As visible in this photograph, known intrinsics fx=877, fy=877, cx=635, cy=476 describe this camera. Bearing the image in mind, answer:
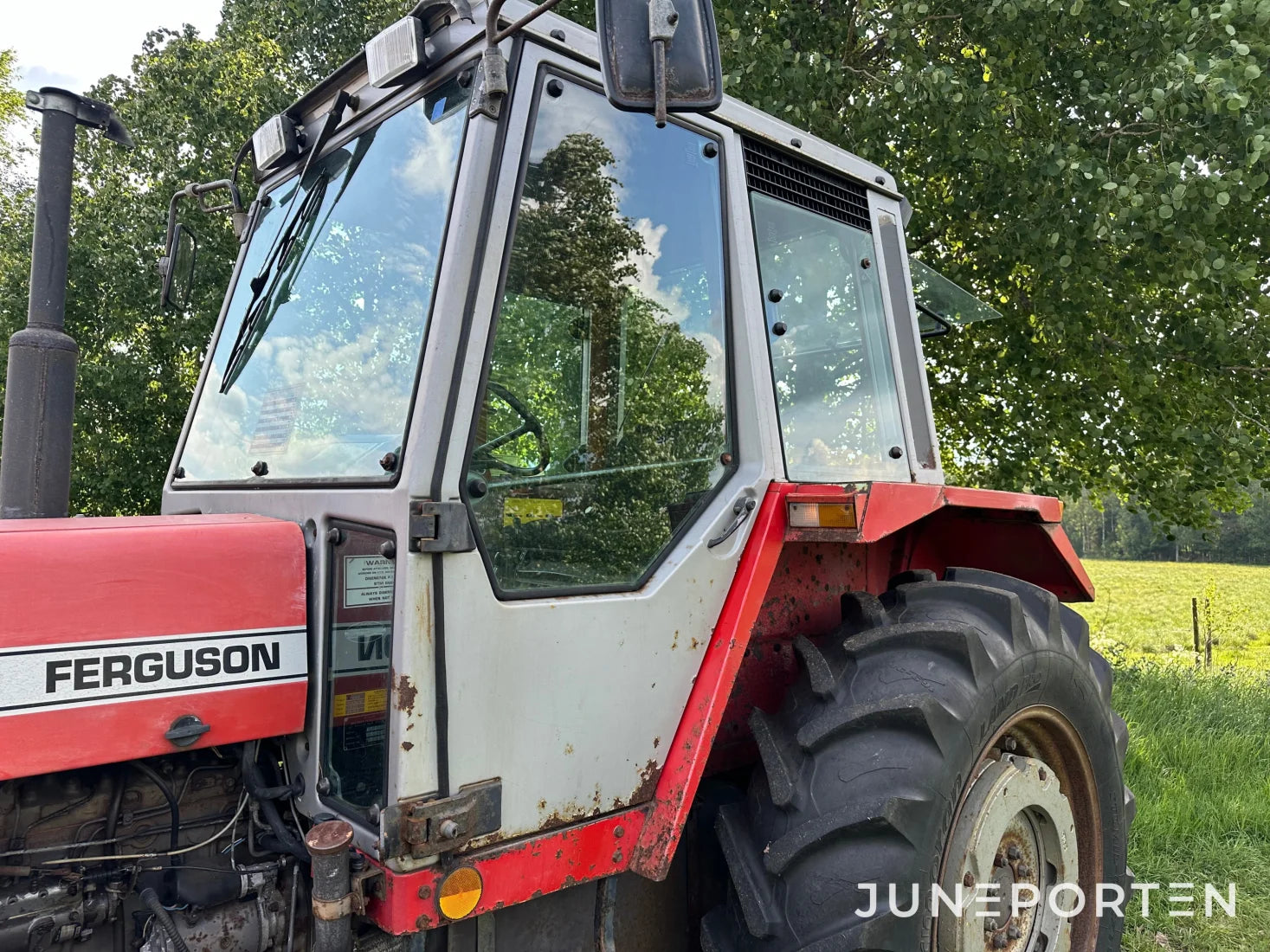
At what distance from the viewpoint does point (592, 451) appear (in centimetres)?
191

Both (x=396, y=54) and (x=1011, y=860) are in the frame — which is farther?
(x=1011, y=860)

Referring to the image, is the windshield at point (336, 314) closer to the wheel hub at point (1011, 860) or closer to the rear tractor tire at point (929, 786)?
the rear tractor tire at point (929, 786)

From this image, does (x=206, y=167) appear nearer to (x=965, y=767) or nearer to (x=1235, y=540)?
(x=965, y=767)

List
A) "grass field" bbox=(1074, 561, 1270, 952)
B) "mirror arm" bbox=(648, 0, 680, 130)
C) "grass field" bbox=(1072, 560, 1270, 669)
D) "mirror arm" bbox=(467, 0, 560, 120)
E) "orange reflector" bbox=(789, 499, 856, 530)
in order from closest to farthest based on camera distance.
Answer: "mirror arm" bbox=(648, 0, 680, 130) → "mirror arm" bbox=(467, 0, 560, 120) → "orange reflector" bbox=(789, 499, 856, 530) → "grass field" bbox=(1074, 561, 1270, 952) → "grass field" bbox=(1072, 560, 1270, 669)

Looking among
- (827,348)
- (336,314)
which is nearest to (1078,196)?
(827,348)

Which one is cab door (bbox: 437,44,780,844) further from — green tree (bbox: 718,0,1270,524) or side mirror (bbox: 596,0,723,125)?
green tree (bbox: 718,0,1270,524)

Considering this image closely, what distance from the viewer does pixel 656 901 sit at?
2082mm

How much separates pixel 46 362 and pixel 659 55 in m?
1.94

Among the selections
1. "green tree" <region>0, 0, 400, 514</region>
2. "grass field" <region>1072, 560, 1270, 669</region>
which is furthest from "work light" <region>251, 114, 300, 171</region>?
"grass field" <region>1072, 560, 1270, 669</region>

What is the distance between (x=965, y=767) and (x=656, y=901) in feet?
2.58

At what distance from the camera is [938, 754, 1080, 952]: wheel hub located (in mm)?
2031

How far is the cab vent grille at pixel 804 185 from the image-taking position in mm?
2303

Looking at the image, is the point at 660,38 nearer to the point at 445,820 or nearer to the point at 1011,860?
the point at 445,820

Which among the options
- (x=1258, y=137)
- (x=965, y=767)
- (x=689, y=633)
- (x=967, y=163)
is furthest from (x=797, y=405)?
(x=967, y=163)
